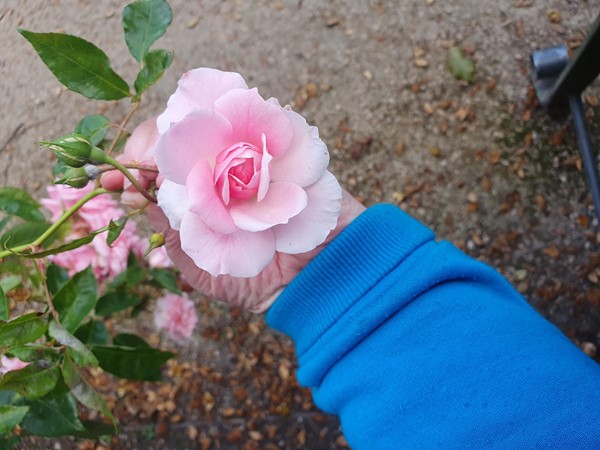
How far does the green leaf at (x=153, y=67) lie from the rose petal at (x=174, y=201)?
9.6 inches

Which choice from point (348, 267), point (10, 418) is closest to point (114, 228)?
point (10, 418)

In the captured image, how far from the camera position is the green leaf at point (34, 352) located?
766mm

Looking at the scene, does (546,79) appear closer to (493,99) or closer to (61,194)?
(493,99)

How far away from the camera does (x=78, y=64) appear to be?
791mm

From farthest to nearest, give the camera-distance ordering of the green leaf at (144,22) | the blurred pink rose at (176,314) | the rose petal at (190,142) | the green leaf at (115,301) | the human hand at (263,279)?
the blurred pink rose at (176,314)
the green leaf at (115,301)
the human hand at (263,279)
the green leaf at (144,22)
the rose petal at (190,142)

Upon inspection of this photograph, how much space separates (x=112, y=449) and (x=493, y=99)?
1643 millimetres

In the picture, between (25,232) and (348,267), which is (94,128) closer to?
(25,232)

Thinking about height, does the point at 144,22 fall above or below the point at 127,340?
above

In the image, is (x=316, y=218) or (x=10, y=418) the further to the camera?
(x=10, y=418)

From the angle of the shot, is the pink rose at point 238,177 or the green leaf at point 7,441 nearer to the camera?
the pink rose at point 238,177

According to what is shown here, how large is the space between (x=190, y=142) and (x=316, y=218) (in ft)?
0.51

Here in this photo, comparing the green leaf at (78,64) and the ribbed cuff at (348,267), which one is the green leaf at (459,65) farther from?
the green leaf at (78,64)

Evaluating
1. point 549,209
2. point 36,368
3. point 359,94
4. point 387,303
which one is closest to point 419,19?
point 359,94

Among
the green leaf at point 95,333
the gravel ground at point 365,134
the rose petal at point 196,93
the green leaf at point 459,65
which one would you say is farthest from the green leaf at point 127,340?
the green leaf at point 459,65
